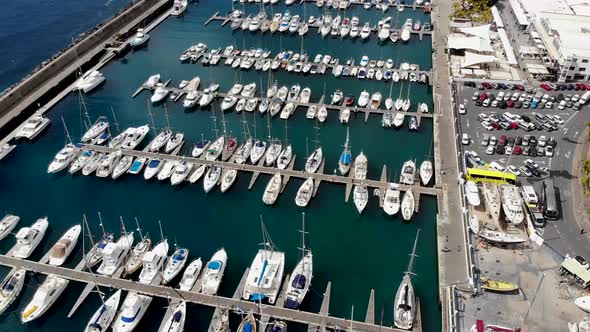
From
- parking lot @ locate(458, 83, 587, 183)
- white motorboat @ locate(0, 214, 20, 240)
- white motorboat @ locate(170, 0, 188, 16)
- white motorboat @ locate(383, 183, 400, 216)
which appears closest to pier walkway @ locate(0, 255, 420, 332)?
white motorboat @ locate(0, 214, 20, 240)

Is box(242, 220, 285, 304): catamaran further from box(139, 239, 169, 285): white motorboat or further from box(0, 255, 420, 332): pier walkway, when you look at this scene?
box(139, 239, 169, 285): white motorboat

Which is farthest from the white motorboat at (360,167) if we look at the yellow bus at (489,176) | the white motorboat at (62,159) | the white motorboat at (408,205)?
the white motorboat at (62,159)

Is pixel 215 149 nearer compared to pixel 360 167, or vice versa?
pixel 360 167

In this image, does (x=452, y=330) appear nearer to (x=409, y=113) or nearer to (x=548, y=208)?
(x=548, y=208)

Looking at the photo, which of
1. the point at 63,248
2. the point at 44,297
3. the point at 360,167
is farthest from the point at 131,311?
the point at 360,167

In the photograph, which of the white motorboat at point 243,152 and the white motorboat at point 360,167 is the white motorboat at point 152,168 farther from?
the white motorboat at point 360,167

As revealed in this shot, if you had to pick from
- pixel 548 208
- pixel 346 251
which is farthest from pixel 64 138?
pixel 548 208

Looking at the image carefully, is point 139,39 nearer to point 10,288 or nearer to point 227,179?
point 227,179
